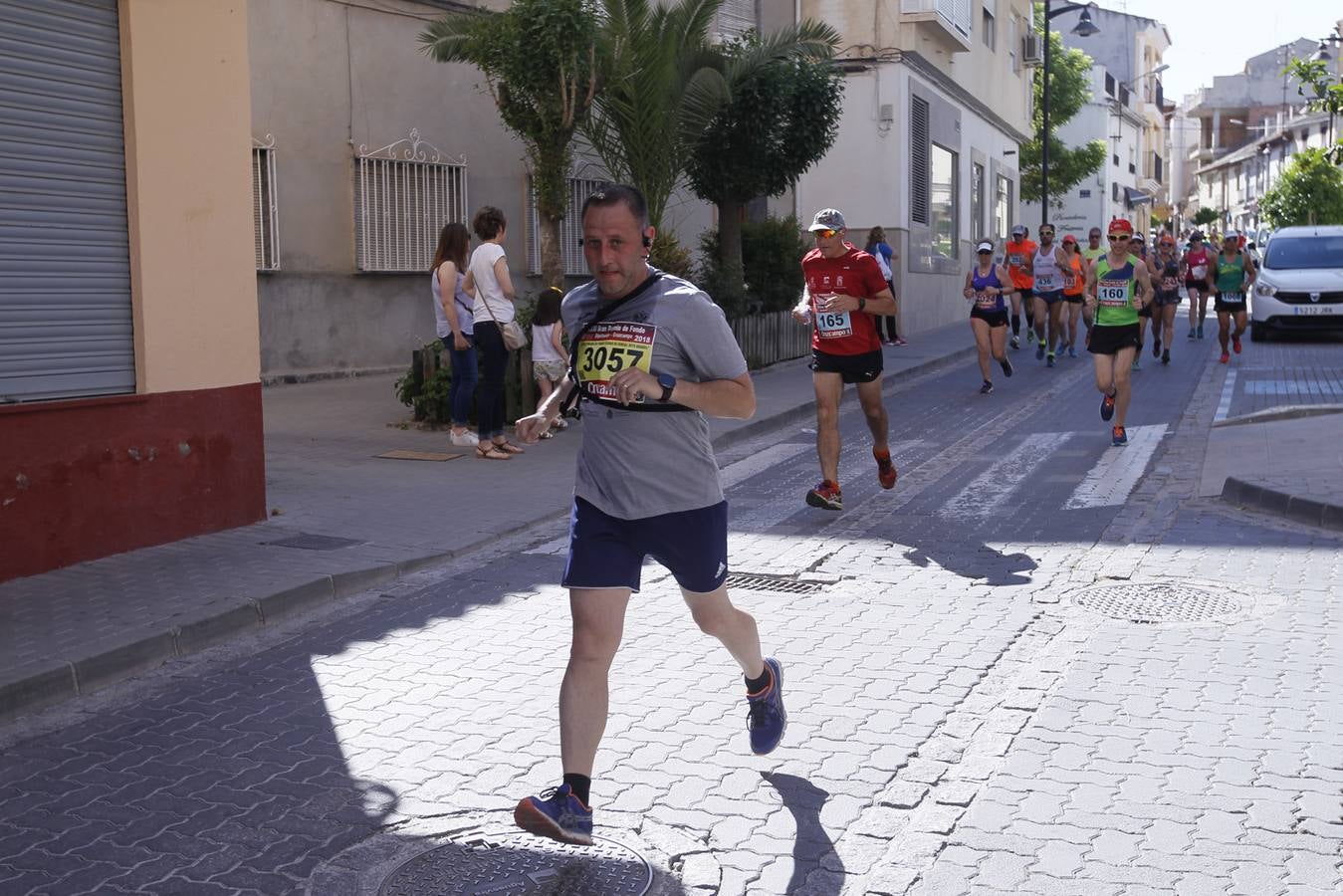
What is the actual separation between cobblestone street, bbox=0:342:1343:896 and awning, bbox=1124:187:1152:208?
73.7 m

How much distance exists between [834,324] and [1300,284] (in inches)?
660

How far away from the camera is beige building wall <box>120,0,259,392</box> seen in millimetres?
8273

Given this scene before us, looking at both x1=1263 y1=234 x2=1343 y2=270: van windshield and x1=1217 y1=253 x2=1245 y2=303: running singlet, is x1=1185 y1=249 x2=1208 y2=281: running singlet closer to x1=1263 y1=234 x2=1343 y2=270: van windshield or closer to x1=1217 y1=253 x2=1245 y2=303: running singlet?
x1=1263 y1=234 x2=1343 y2=270: van windshield

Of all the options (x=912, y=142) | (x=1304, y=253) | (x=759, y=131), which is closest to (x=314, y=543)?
(x=759, y=131)

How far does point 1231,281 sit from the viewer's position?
20641 mm

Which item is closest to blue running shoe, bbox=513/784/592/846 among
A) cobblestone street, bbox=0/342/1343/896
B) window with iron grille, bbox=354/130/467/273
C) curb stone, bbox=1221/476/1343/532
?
cobblestone street, bbox=0/342/1343/896

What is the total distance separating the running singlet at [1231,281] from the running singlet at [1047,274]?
7.28 feet

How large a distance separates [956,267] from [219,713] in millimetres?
28344

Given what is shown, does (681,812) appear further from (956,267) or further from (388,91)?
(956,267)

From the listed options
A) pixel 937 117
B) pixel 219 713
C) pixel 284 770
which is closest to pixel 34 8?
pixel 219 713

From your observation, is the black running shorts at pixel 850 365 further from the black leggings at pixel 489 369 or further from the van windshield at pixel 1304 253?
the van windshield at pixel 1304 253

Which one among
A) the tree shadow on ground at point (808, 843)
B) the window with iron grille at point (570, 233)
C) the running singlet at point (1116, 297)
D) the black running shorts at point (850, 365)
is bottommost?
the tree shadow on ground at point (808, 843)

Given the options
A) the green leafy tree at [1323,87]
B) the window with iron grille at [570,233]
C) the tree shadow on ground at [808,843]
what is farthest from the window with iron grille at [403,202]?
the tree shadow on ground at [808,843]

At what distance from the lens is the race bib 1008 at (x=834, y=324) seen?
966cm
